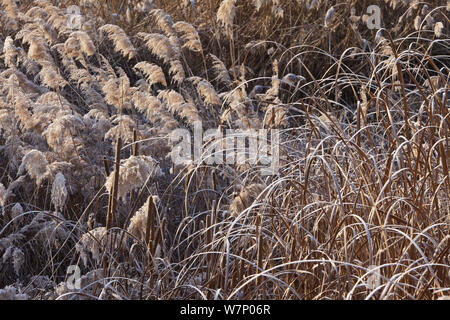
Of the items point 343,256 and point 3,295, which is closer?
point 3,295

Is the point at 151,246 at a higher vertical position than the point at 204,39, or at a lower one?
lower

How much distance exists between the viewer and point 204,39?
525 centimetres

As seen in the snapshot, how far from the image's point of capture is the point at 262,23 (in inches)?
204

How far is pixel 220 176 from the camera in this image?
374cm

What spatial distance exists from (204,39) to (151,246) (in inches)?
→ 125

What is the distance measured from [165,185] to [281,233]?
1.24 meters

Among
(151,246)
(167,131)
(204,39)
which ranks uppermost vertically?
(204,39)

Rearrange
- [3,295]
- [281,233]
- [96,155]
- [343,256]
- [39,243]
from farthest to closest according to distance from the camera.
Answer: [96,155] < [39,243] < [281,233] < [343,256] < [3,295]

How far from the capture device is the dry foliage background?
7.13ft

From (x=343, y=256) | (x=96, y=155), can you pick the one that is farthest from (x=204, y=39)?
(x=343, y=256)

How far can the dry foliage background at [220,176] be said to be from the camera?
2174 millimetres

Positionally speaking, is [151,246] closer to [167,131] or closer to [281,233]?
[281,233]
